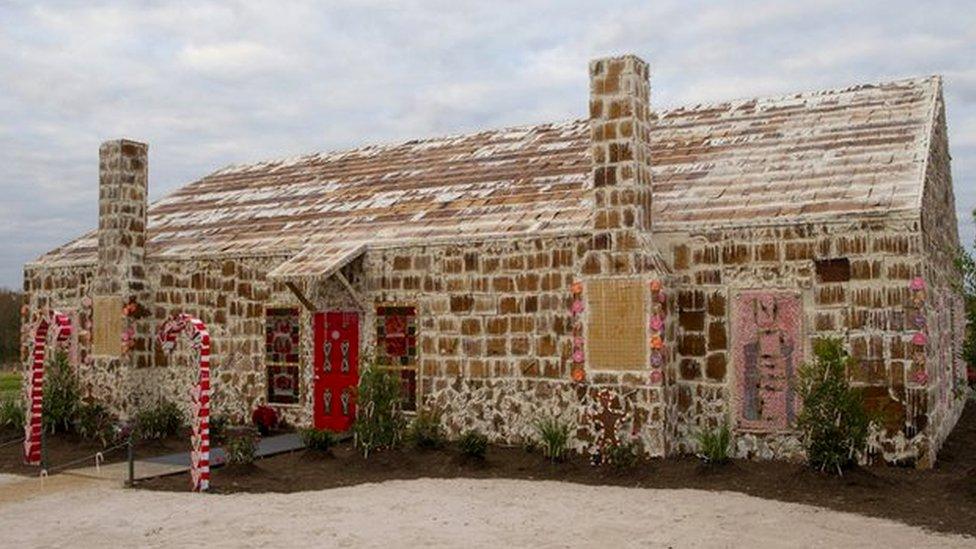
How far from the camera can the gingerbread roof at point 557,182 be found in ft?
39.7

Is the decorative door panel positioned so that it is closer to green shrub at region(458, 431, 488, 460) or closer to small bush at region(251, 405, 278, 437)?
green shrub at region(458, 431, 488, 460)

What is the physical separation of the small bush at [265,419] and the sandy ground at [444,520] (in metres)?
4.30

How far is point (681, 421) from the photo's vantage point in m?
12.0

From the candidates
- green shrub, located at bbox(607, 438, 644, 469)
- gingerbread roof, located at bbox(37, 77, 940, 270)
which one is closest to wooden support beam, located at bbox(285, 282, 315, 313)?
gingerbread roof, located at bbox(37, 77, 940, 270)

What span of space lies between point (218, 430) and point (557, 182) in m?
6.81

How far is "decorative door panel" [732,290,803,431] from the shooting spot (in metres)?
11.4

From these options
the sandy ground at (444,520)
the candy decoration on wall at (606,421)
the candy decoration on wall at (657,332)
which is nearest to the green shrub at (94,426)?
the sandy ground at (444,520)

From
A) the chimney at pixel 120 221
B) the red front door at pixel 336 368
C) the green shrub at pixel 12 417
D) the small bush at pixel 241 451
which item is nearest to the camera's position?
the small bush at pixel 241 451

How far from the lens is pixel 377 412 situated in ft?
40.9

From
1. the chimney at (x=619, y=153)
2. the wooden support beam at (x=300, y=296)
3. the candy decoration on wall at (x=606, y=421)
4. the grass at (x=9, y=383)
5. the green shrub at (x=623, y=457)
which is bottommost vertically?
the grass at (x=9, y=383)

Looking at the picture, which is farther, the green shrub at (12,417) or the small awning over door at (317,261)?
the green shrub at (12,417)

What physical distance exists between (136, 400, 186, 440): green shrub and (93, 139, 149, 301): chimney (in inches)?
117

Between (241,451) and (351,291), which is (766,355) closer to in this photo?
(351,291)

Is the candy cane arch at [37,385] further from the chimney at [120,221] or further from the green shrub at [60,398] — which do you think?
the chimney at [120,221]
